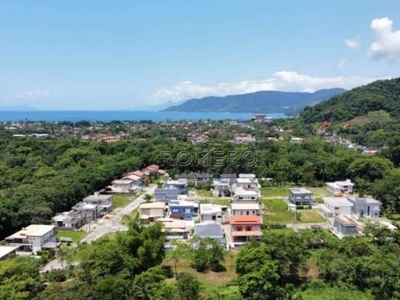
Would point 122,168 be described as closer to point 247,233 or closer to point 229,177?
point 229,177

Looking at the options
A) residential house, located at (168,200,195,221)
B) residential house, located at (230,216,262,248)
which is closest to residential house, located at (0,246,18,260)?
residential house, located at (168,200,195,221)

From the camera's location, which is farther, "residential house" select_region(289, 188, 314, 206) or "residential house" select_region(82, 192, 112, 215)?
"residential house" select_region(289, 188, 314, 206)

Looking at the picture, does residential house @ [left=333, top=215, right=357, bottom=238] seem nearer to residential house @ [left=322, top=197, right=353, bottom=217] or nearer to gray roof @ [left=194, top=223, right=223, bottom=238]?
residential house @ [left=322, top=197, right=353, bottom=217]

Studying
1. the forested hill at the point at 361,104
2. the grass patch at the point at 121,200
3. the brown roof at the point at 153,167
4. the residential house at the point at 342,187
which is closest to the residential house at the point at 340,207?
the residential house at the point at 342,187

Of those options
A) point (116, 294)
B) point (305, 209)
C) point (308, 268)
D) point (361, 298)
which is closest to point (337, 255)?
point (308, 268)

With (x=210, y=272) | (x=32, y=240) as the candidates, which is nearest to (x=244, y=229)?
(x=210, y=272)

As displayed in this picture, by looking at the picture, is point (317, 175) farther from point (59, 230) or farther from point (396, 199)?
point (59, 230)
